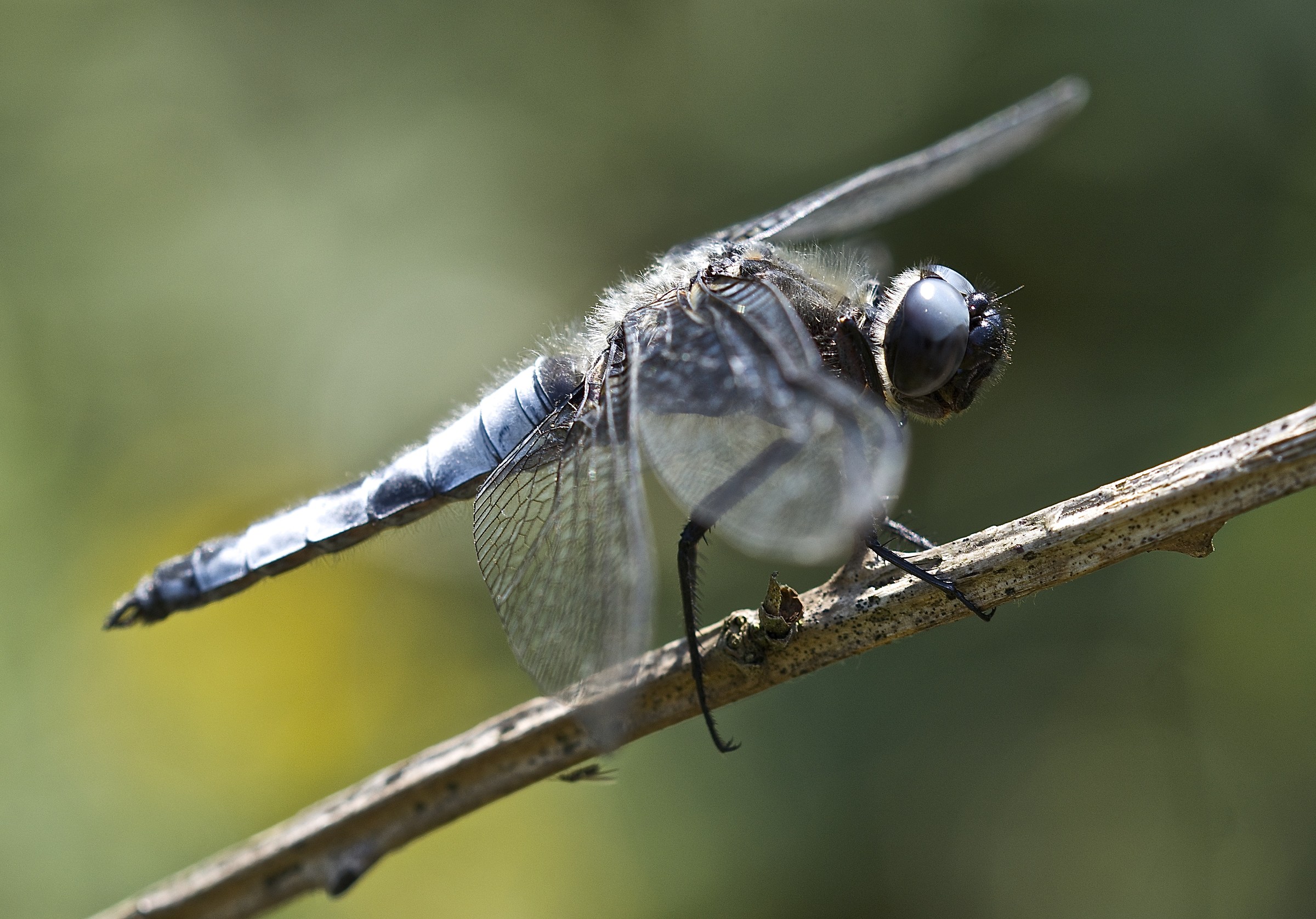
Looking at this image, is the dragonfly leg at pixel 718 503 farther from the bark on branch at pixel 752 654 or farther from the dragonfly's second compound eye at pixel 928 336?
the dragonfly's second compound eye at pixel 928 336

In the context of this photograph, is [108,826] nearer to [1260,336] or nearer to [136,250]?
[136,250]

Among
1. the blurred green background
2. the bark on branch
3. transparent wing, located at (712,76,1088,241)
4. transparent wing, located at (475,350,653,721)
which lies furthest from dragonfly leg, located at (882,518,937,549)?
transparent wing, located at (712,76,1088,241)

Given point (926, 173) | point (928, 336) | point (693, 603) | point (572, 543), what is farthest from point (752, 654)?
point (926, 173)

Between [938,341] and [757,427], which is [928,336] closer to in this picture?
[938,341]

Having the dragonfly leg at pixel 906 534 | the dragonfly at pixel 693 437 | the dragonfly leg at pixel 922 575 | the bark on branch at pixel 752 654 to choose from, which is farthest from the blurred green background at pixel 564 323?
the dragonfly leg at pixel 922 575

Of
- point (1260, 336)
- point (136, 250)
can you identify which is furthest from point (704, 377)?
point (136, 250)

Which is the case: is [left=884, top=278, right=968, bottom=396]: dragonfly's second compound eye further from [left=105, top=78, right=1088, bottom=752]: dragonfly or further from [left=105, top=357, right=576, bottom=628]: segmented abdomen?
[left=105, top=357, right=576, bottom=628]: segmented abdomen
